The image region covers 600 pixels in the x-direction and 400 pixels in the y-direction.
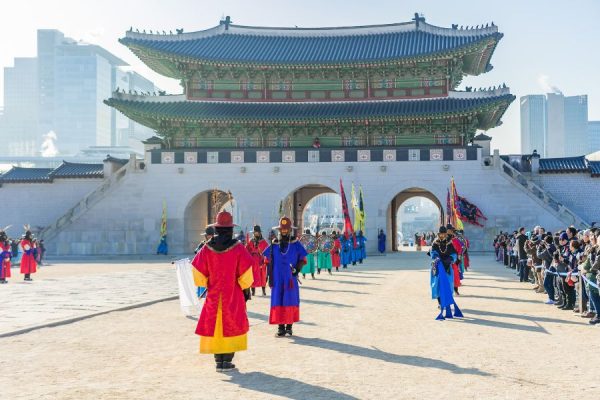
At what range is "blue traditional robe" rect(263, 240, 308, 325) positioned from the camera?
9383 millimetres

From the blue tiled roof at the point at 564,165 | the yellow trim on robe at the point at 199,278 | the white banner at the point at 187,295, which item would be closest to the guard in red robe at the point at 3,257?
the white banner at the point at 187,295

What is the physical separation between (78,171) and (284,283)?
91.6 feet

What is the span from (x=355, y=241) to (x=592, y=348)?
58.7 ft

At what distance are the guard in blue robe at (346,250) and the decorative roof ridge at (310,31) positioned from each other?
16.3 meters

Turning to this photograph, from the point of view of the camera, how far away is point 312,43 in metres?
37.9

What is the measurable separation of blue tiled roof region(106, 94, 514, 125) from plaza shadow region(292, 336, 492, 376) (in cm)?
→ 2462

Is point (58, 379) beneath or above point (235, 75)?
beneath

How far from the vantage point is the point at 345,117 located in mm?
32438

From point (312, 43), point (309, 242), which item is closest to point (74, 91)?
point (312, 43)

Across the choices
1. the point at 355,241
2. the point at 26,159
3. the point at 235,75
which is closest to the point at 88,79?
the point at 26,159

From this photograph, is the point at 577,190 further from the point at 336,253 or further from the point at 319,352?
the point at 319,352

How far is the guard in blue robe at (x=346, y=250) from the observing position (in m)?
23.9

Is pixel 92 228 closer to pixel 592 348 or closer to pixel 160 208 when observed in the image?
pixel 160 208

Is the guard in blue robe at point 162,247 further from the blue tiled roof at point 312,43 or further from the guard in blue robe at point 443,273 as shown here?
the guard in blue robe at point 443,273
